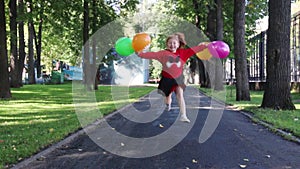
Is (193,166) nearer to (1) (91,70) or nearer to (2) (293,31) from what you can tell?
(1) (91,70)

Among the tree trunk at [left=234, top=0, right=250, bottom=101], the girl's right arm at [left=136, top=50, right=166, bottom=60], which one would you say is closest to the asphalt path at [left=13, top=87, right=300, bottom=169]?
the girl's right arm at [left=136, top=50, right=166, bottom=60]

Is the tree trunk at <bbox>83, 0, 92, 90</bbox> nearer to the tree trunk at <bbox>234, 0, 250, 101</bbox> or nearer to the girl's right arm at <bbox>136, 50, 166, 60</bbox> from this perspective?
the tree trunk at <bbox>234, 0, 250, 101</bbox>

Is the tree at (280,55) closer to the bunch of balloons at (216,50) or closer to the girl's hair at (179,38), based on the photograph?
the bunch of balloons at (216,50)

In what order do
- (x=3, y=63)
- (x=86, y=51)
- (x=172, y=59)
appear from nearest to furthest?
1. (x=172, y=59)
2. (x=3, y=63)
3. (x=86, y=51)

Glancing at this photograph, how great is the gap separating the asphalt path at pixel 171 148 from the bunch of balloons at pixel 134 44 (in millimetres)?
1854

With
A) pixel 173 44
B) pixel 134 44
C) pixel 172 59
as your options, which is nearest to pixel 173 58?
pixel 172 59

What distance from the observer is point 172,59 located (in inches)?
263

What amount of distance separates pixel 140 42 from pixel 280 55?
9.39 meters

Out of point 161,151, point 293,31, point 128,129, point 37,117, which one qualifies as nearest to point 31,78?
point 293,31

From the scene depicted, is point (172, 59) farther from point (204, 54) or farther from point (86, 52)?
point (86, 52)

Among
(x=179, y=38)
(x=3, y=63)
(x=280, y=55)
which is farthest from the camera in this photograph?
(x=3, y=63)

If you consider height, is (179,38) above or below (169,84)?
above

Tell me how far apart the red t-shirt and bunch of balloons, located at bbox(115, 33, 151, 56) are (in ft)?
0.56

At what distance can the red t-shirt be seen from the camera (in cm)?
670
